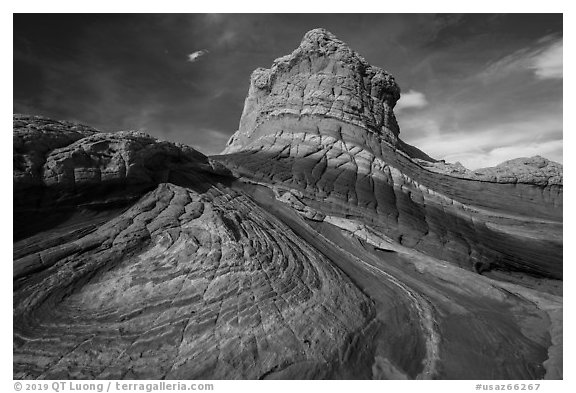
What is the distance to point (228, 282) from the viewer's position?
771cm

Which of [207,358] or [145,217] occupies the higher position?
[145,217]

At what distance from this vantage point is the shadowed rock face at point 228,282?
6645 mm

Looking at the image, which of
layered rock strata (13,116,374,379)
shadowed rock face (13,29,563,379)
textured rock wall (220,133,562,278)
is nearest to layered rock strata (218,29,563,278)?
textured rock wall (220,133,562,278)

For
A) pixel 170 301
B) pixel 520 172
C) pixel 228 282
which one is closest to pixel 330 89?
pixel 520 172

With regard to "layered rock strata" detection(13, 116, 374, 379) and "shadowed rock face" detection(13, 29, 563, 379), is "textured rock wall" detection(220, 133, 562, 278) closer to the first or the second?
"shadowed rock face" detection(13, 29, 563, 379)

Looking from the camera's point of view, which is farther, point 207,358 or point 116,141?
point 116,141

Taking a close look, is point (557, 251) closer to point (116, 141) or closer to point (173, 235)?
point (173, 235)

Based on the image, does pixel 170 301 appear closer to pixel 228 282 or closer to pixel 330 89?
pixel 228 282

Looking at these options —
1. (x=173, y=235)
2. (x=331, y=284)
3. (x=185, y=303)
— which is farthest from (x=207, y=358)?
(x=331, y=284)

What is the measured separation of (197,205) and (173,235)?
1.35 meters

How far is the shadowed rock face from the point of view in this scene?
21.8 ft

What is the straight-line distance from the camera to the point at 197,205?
9.55m

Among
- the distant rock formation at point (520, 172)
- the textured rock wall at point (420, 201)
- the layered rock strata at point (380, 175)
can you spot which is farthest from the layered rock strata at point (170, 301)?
the distant rock formation at point (520, 172)

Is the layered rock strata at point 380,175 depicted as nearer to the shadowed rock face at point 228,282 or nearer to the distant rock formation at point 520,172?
the distant rock formation at point 520,172
